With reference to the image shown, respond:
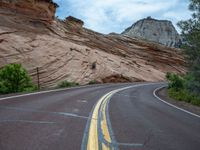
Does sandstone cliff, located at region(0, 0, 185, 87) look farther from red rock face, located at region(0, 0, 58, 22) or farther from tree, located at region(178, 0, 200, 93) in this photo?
tree, located at region(178, 0, 200, 93)

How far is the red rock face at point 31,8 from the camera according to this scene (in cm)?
4466

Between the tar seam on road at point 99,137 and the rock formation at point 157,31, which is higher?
the rock formation at point 157,31

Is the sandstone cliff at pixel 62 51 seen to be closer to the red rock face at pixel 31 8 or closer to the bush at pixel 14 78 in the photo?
the red rock face at pixel 31 8

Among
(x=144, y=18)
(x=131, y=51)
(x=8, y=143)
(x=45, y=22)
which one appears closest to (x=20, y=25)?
(x=45, y=22)

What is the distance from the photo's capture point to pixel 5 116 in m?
8.07

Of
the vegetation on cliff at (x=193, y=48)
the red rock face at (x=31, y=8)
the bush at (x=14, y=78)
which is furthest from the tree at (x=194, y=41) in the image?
the red rock face at (x=31, y=8)

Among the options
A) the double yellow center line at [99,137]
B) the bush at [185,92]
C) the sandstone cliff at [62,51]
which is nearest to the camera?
the double yellow center line at [99,137]

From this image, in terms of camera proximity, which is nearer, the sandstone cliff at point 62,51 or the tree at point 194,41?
the tree at point 194,41

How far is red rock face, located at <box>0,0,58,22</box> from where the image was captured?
44.7 meters

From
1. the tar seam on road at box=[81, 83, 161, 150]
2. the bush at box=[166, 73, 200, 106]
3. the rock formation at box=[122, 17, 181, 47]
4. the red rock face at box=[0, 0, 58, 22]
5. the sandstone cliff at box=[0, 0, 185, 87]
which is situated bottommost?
the bush at box=[166, 73, 200, 106]

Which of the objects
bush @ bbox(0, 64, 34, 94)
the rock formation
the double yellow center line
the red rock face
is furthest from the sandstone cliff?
the rock formation

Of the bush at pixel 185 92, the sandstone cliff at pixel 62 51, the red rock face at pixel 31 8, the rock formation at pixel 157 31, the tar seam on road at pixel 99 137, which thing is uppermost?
the rock formation at pixel 157 31

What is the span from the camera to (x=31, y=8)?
4731 cm

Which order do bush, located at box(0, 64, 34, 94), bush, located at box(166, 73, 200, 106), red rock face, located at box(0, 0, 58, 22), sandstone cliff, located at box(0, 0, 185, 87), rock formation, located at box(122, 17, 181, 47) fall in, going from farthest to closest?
rock formation, located at box(122, 17, 181, 47) < red rock face, located at box(0, 0, 58, 22) < sandstone cliff, located at box(0, 0, 185, 87) < bush, located at box(0, 64, 34, 94) < bush, located at box(166, 73, 200, 106)
